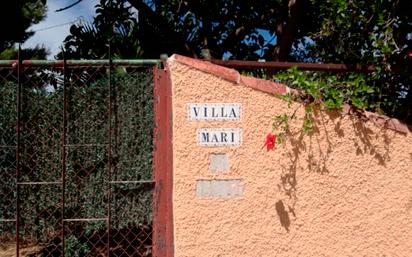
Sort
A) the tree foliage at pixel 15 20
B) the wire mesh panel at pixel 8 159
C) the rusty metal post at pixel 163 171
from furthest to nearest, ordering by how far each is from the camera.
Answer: the tree foliage at pixel 15 20
the wire mesh panel at pixel 8 159
the rusty metal post at pixel 163 171

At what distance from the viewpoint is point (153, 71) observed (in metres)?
3.99

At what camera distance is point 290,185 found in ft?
13.0

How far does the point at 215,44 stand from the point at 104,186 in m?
3.89

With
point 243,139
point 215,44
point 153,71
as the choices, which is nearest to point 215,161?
point 243,139

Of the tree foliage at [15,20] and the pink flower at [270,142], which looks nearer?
the pink flower at [270,142]

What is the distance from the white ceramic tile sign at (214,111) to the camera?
3922mm

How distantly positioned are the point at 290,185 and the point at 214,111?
79 centimetres

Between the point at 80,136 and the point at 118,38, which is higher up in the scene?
the point at 118,38

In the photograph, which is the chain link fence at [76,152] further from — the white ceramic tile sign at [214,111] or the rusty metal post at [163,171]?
the white ceramic tile sign at [214,111]

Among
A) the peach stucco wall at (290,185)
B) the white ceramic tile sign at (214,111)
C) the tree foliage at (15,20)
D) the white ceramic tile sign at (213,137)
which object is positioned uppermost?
the tree foliage at (15,20)

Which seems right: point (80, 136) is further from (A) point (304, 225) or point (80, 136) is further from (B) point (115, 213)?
(A) point (304, 225)

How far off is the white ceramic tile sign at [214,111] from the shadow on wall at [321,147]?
0.45 meters

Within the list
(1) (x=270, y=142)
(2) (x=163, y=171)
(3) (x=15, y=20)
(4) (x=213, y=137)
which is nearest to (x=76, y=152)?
(2) (x=163, y=171)

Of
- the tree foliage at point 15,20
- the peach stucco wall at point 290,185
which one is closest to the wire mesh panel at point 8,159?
the peach stucco wall at point 290,185
